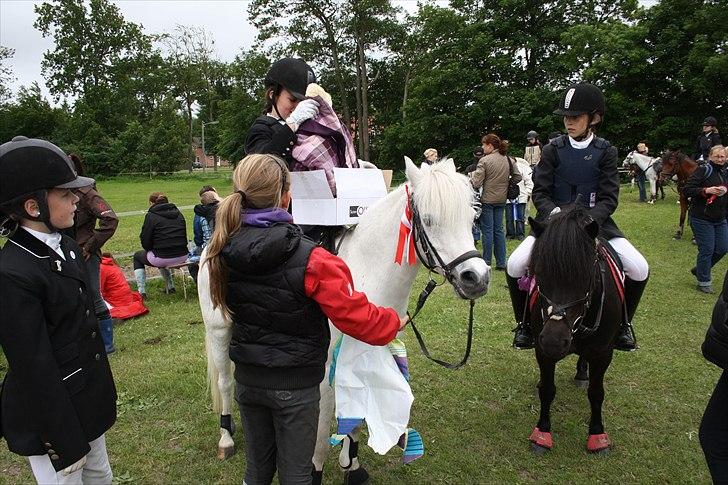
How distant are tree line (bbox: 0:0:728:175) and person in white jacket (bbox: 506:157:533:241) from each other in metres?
16.4

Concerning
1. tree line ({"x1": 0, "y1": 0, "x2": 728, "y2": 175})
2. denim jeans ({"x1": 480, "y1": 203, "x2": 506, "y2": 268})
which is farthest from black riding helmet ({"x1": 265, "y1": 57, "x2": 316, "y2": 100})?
tree line ({"x1": 0, "y1": 0, "x2": 728, "y2": 175})

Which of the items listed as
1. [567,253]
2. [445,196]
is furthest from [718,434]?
[445,196]

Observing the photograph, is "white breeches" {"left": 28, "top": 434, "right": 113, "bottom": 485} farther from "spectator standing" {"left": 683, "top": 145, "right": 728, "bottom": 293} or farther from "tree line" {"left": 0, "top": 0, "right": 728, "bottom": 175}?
"tree line" {"left": 0, "top": 0, "right": 728, "bottom": 175}

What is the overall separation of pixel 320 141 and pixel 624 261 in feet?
8.61

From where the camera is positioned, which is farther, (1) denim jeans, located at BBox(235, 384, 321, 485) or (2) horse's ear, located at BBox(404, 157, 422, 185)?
(2) horse's ear, located at BBox(404, 157, 422, 185)

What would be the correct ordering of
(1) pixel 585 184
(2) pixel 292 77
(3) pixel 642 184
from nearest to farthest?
1. (2) pixel 292 77
2. (1) pixel 585 184
3. (3) pixel 642 184

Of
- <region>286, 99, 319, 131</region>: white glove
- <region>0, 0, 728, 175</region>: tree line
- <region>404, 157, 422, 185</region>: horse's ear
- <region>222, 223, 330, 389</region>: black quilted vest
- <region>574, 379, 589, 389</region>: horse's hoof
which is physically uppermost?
<region>0, 0, 728, 175</region>: tree line

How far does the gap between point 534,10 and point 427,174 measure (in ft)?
104

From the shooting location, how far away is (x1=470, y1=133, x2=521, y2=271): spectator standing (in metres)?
9.09

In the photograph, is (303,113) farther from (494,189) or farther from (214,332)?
(494,189)

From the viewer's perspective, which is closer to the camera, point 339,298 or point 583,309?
point 339,298

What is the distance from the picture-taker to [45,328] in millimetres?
1899

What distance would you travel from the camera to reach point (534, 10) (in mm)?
28875

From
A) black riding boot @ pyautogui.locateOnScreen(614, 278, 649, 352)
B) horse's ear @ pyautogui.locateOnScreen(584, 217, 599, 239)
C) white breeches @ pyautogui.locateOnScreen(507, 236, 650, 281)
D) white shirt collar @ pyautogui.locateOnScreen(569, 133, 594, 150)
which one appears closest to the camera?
horse's ear @ pyautogui.locateOnScreen(584, 217, 599, 239)
